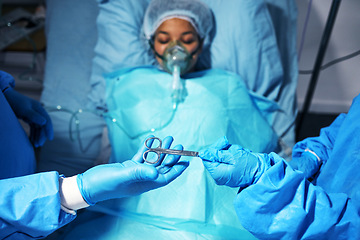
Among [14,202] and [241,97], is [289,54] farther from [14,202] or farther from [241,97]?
[14,202]

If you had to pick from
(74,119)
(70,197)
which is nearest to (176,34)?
(74,119)

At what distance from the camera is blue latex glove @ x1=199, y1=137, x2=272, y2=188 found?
71cm

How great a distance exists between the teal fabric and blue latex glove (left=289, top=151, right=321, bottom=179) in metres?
0.22

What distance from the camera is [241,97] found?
4.28ft

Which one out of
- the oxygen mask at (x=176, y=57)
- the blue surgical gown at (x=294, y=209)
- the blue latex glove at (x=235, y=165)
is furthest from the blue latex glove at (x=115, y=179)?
the oxygen mask at (x=176, y=57)

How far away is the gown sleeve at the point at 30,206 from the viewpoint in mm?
646

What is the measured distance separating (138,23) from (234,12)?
515 mm

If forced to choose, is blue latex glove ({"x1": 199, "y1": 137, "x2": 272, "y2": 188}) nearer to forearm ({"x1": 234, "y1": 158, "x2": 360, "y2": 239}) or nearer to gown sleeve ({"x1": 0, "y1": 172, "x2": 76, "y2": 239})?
forearm ({"x1": 234, "y1": 158, "x2": 360, "y2": 239})

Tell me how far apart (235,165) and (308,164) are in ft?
1.14

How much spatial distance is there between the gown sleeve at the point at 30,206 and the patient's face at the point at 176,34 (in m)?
0.89

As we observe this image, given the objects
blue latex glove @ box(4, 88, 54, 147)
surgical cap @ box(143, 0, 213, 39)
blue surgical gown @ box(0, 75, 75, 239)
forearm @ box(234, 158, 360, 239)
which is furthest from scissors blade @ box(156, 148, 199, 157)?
→ surgical cap @ box(143, 0, 213, 39)

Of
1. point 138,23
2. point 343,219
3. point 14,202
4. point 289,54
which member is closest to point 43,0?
point 138,23

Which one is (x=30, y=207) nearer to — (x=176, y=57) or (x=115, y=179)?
(x=115, y=179)

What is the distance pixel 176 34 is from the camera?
1.37 meters
